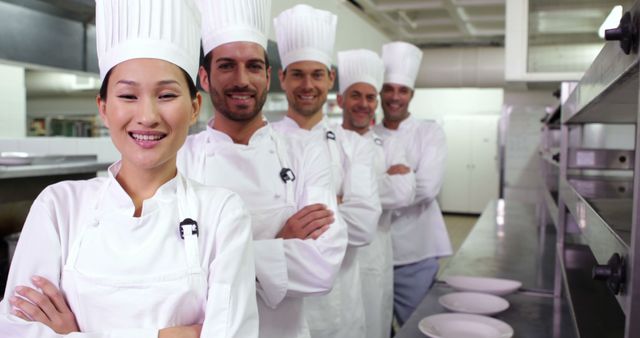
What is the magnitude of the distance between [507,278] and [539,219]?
1.78 metres

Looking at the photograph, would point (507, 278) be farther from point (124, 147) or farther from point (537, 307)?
point (124, 147)

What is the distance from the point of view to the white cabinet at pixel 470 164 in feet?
31.0

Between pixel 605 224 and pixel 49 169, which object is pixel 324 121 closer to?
pixel 49 169

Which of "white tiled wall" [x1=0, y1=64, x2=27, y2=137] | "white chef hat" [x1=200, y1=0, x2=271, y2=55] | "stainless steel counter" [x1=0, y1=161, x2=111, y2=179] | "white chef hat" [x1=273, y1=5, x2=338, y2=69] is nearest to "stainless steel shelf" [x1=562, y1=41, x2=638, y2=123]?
"white chef hat" [x1=200, y1=0, x2=271, y2=55]

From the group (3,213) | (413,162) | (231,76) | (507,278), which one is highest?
(231,76)

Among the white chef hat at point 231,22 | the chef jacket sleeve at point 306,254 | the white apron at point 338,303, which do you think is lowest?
the white apron at point 338,303

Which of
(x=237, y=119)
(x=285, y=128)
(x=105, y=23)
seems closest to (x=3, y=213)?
(x=285, y=128)

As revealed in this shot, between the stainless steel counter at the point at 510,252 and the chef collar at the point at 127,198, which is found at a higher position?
the chef collar at the point at 127,198

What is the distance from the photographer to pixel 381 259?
2518 millimetres

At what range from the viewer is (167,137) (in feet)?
3.25

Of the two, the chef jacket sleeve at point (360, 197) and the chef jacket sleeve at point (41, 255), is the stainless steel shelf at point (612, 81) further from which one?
the chef jacket sleeve at point (360, 197)

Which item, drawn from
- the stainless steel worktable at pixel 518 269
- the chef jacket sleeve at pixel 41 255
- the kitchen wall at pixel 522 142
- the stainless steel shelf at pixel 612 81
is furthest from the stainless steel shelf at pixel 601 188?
the kitchen wall at pixel 522 142

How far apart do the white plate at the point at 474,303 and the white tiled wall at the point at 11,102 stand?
5.00m

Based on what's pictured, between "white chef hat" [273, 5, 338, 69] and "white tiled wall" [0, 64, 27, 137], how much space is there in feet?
14.2
